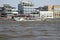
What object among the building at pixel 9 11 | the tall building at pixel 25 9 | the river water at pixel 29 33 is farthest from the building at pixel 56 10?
the river water at pixel 29 33

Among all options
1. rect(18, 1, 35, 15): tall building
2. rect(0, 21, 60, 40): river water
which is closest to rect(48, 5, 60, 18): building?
rect(18, 1, 35, 15): tall building

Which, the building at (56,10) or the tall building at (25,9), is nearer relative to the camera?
the building at (56,10)

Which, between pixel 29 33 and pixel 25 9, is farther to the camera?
pixel 25 9

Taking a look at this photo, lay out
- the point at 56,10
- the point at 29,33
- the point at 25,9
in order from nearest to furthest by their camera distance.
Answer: the point at 29,33, the point at 56,10, the point at 25,9

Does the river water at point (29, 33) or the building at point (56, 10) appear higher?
the river water at point (29, 33)

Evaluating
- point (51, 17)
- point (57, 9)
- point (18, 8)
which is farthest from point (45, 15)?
point (18, 8)

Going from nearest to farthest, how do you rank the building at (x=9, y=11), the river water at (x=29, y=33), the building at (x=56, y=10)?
the river water at (x=29, y=33) → the building at (x=56, y=10) → the building at (x=9, y=11)

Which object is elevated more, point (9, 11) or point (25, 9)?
point (25, 9)

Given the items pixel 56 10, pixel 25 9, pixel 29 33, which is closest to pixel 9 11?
pixel 25 9

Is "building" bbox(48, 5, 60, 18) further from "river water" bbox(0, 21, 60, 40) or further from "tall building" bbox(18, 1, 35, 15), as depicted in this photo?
"river water" bbox(0, 21, 60, 40)

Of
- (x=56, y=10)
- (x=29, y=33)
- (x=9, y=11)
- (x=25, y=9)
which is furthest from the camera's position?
(x=9, y=11)

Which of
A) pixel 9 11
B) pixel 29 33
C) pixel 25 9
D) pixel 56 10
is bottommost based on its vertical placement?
pixel 9 11

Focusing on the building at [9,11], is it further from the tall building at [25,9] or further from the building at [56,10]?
the building at [56,10]

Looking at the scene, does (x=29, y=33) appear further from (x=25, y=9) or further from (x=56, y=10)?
(x=25, y=9)
